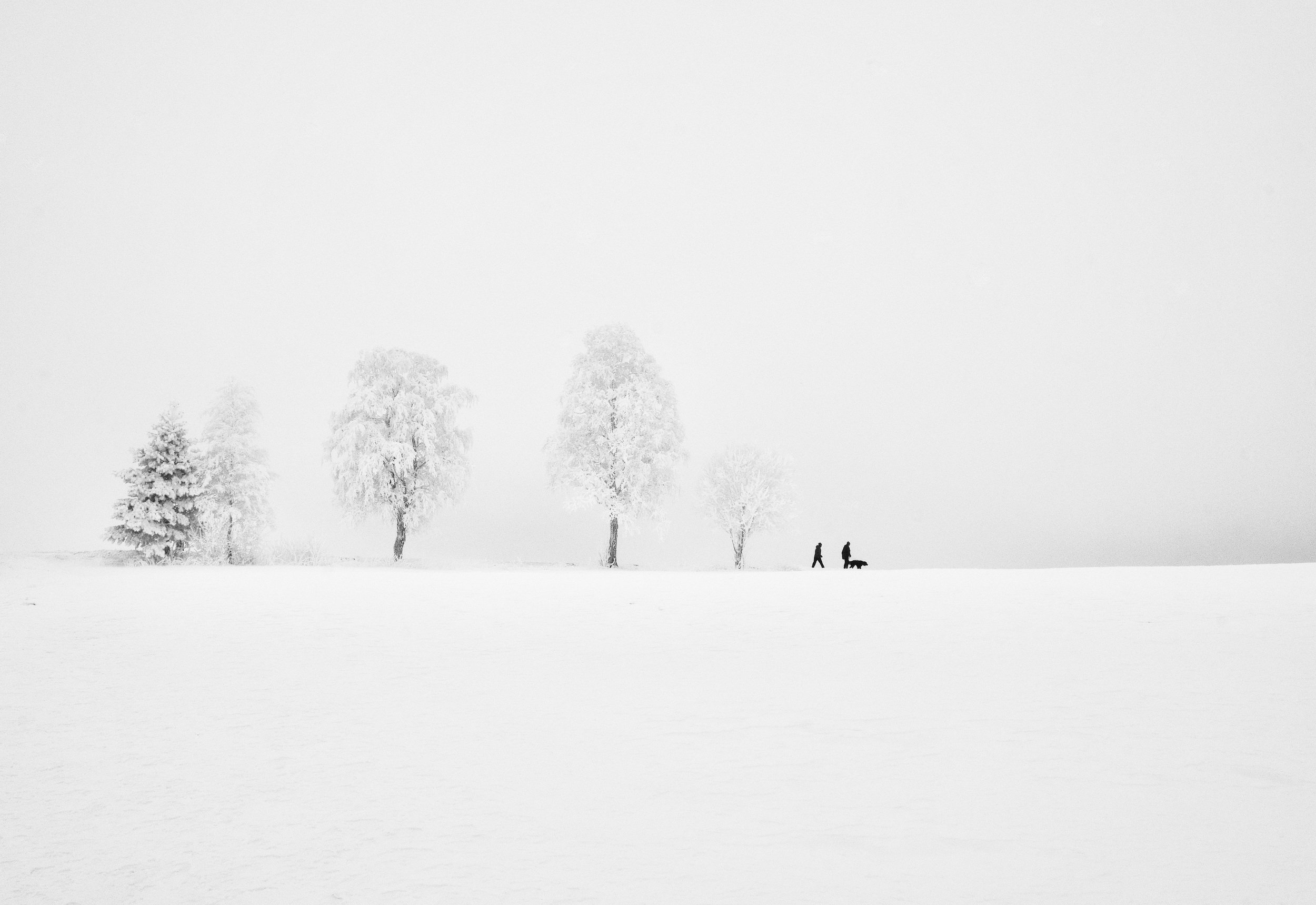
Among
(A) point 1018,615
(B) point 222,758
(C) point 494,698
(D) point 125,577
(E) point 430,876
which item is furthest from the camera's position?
(D) point 125,577

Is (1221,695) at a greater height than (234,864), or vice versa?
(1221,695)

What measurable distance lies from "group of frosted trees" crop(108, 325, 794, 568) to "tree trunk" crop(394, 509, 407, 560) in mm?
53

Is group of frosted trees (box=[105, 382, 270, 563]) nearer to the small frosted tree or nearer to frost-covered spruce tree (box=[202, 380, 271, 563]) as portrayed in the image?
frost-covered spruce tree (box=[202, 380, 271, 563])

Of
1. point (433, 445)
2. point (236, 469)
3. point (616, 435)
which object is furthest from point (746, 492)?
point (236, 469)

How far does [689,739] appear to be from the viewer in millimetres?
7012

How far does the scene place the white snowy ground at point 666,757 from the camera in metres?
4.53

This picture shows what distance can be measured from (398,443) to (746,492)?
2157cm

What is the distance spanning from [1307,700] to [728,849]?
782 centimetres

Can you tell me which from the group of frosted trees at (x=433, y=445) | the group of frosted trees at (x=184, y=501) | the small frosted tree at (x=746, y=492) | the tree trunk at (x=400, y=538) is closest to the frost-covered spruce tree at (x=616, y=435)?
the group of frosted trees at (x=433, y=445)

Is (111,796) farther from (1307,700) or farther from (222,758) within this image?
(1307,700)

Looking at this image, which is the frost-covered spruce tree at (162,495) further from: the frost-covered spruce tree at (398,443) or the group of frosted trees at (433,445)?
the frost-covered spruce tree at (398,443)

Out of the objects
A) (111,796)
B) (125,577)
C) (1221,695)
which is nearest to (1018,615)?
(1221,695)

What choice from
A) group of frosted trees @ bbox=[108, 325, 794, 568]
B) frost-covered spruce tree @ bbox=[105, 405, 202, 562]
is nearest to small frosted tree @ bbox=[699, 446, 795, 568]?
group of frosted trees @ bbox=[108, 325, 794, 568]

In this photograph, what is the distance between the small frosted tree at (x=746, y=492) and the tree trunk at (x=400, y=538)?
19.7 metres
